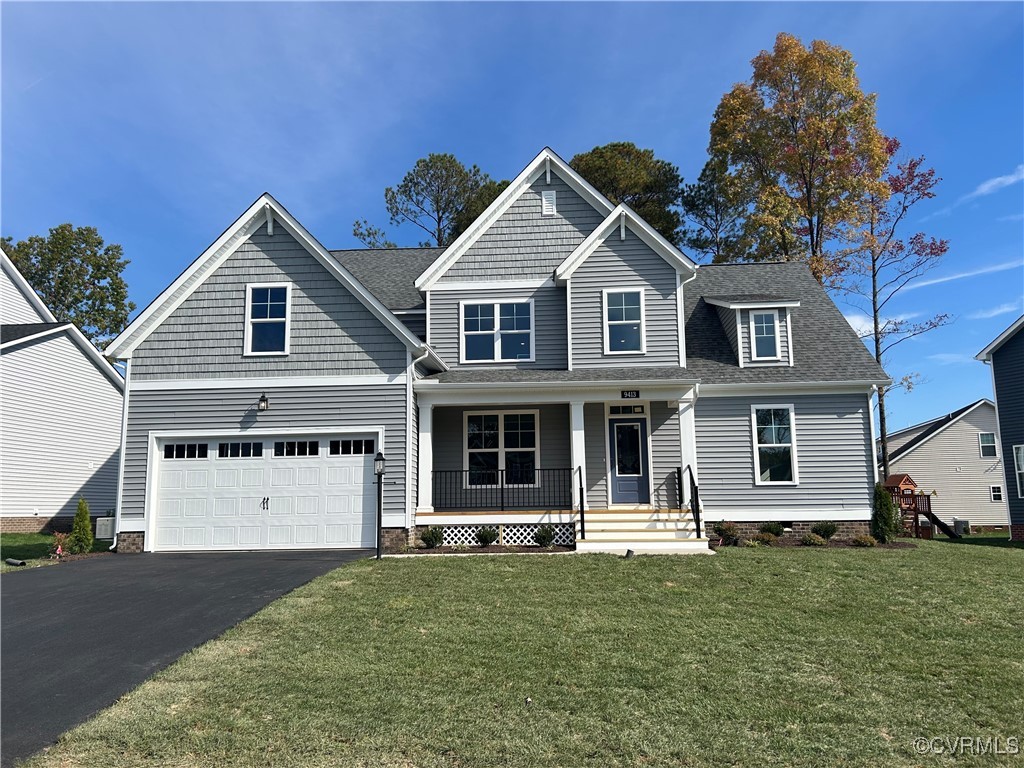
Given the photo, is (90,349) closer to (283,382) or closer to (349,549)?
(283,382)

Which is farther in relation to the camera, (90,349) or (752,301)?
(90,349)

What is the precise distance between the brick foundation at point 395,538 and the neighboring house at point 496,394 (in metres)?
0.04

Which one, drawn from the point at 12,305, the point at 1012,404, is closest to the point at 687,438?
the point at 1012,404

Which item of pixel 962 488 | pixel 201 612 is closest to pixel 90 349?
pixel 201 612

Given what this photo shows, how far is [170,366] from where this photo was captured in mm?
14742

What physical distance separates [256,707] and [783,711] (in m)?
3.96

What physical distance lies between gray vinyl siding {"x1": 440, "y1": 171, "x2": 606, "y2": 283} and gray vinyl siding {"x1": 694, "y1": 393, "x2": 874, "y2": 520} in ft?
16.4

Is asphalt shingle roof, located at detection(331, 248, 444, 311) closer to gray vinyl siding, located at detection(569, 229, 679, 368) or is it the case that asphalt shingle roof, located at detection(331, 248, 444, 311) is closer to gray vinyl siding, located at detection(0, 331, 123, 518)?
gray vinyl siding, located at detection(569, 229, 679, 368)

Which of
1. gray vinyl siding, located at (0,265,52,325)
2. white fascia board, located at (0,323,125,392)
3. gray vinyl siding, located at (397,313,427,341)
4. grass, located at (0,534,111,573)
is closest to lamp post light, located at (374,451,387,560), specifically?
gray vinyl siding, located at (397,313,427,341)

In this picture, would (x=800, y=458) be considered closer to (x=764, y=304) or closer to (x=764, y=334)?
(x=764, y=334)

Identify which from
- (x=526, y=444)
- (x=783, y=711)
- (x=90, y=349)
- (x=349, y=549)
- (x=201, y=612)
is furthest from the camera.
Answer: (x=90, y=349)

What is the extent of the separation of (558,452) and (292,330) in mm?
6455

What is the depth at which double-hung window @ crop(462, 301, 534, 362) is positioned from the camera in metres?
16.5

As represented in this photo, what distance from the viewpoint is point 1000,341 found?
20.7 meters
